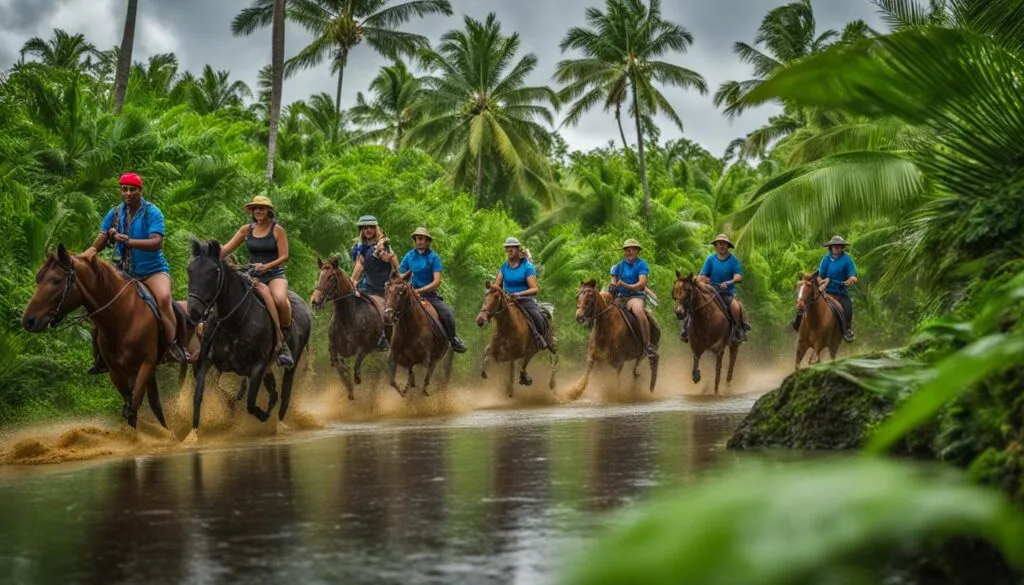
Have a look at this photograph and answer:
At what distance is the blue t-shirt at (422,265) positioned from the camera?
22078 mm

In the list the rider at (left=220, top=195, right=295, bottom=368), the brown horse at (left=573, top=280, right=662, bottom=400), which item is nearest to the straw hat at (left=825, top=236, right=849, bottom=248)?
the brown horse at (left=573, top=280, right=662, bottom=400)

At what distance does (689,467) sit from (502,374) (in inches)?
774

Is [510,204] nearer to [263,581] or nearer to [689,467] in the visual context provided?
A: [689,467]

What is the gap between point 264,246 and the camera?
52.9ft

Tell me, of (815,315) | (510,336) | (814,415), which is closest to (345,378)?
(510,336)

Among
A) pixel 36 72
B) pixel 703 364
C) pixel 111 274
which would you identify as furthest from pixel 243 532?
pixel 703 364

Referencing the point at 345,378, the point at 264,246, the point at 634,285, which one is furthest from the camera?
the point at 634,285

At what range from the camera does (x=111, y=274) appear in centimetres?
1405

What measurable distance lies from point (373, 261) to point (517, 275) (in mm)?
2794

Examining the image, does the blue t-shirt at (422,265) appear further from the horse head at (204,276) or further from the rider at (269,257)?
the horse head at (204,276)

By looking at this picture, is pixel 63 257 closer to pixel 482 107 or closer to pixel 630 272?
pixel 630 272

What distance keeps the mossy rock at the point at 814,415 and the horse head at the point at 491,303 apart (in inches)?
421

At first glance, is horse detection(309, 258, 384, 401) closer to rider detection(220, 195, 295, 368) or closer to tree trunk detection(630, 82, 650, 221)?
rider detection(220, 195, 295, 368)

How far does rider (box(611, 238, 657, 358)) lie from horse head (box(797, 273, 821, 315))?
9.64ft
